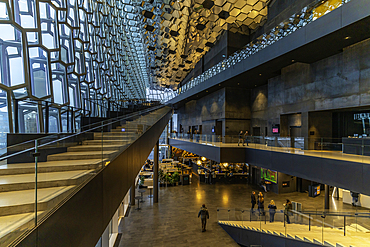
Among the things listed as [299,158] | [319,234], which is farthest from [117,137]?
[299,158]

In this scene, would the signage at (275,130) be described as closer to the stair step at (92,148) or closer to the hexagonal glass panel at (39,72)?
the stair step at (92,148)

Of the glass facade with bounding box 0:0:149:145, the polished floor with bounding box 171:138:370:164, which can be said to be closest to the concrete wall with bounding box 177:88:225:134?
the polished floor with bounding box 171:138:370:164

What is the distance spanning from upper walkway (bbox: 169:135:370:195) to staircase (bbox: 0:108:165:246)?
9567 mm

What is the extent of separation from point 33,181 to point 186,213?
1187 centimetres

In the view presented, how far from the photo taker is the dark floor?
948 centimetres

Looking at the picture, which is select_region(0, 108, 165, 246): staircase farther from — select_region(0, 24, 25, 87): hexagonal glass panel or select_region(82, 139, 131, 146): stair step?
select_region(0, 24, 25, 87): hexagonal glass panel

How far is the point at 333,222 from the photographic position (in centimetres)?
711

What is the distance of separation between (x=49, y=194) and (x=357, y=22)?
11.7 meters

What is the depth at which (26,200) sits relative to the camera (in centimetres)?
210

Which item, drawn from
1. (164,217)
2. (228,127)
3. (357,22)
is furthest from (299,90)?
(164,217)

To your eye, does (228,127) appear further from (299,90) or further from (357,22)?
(357,22)

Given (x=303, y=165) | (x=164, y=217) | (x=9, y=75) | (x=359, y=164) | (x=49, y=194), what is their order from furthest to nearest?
(x=164, y=217), (x=303, y=165), (x=359, y=164), (x=9, y=75), (x=49, y=194)

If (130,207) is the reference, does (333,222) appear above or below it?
above

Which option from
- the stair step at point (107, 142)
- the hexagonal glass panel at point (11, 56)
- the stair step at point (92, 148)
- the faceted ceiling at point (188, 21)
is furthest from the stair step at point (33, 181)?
the faceted ceiling at point (188, 21)
